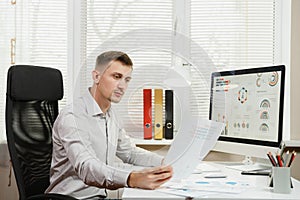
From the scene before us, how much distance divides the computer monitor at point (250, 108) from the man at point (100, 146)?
45 centimetres

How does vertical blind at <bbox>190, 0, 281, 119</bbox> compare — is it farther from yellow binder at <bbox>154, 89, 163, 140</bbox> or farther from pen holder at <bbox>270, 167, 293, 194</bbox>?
pen holder at <bbox>270, 167, 293, 194</bbox>

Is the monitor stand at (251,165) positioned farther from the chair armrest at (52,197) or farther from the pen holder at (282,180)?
the chair armrest at (52,197)

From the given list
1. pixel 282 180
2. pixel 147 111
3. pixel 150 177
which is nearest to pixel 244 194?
pixel 282 180

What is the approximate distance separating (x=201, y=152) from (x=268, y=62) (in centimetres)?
118

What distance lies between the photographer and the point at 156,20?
99.9 inches

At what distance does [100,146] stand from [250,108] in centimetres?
71

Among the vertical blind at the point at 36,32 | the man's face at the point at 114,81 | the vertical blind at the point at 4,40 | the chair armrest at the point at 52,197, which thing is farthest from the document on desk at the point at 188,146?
the vertical blind at the point at 4,40

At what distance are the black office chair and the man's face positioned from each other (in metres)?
0.51

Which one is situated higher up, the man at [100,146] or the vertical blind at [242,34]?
the vertical blind at [242,34]

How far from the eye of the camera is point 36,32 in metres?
2.51

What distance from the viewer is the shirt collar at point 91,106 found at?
52.7 inches

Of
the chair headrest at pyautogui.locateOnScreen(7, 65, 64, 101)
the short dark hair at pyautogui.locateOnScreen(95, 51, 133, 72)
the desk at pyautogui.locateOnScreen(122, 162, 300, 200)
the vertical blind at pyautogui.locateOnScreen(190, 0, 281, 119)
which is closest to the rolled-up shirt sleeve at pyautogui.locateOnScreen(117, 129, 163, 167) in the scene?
the desk at pyautogui.locateOnScreen(122, 162, 300, 200)

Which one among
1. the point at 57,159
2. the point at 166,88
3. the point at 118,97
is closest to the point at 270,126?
the point at 166,88

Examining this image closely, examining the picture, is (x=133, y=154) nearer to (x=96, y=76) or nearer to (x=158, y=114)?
(x=158, y=114)
